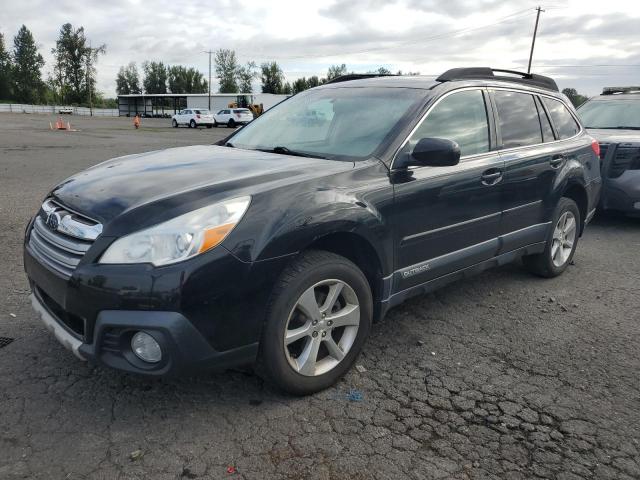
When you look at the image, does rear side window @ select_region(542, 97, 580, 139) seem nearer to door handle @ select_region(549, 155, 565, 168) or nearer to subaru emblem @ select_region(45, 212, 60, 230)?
door handle @ select_region(549, 155, 565, 168)

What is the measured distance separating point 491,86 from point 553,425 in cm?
259

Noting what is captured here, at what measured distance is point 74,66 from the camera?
98.2 metres

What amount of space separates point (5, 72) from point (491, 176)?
11153cm

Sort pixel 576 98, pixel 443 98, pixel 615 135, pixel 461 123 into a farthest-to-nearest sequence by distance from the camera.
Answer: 1. pixel 576 98
2. pixel 615 135
3. pixel 461 123
4. pixel 443 98

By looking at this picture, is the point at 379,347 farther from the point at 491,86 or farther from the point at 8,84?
the point at 8,84

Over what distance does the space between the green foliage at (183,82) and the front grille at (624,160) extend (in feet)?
370

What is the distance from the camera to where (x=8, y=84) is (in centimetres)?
9525

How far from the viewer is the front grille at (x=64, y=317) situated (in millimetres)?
2627

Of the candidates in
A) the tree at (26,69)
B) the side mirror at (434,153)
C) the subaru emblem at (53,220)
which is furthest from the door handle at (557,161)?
the tree at (26,69)

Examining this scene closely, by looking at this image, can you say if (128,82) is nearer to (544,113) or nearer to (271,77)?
(271,77)

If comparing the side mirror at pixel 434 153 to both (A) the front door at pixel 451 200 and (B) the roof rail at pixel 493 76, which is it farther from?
(B) the roof rail at pixel 493 76

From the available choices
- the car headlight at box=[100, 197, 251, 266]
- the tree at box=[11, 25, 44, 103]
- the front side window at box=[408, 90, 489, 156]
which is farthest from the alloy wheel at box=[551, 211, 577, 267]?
the tree at box=[11, 25, 44, 103]

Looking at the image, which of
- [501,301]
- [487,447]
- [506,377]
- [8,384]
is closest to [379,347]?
[506,377]

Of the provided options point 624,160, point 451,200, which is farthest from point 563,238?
point 624,160
